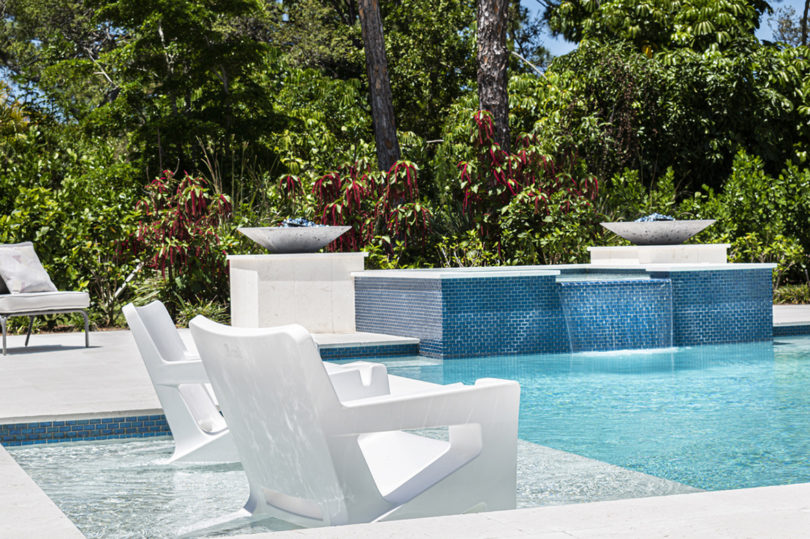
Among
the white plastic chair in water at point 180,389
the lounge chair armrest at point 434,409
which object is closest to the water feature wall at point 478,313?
the white plastic chair in water at point 180,389

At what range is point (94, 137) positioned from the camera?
1717 cm

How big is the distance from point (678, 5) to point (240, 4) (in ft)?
28.3

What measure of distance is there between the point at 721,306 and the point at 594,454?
5812mm

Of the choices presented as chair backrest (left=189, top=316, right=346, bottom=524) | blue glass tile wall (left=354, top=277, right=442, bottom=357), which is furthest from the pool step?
chair backrest (left=189, top=316, right=346, bottom=524)

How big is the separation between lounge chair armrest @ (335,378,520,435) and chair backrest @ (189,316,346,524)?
94 millimetres

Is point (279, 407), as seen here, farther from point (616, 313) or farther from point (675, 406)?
point (616, 313)

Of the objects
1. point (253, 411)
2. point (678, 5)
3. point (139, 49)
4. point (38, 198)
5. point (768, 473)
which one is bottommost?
point (768, 473)

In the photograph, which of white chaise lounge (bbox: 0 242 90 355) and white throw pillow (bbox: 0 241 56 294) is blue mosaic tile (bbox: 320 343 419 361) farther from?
white throw pillow (bbox: 0 241 56 294)

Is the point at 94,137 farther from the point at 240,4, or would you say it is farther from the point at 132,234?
the point at 132,234

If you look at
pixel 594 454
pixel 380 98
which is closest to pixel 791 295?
pixel 380 98

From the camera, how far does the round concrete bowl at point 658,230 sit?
1136 cm

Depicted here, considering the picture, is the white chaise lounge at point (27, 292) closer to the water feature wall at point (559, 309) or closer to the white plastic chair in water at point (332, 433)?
the water feature wall at point (559, 309)

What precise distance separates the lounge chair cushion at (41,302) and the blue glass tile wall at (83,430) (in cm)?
354

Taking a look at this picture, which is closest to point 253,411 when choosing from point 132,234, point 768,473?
point 768,473
